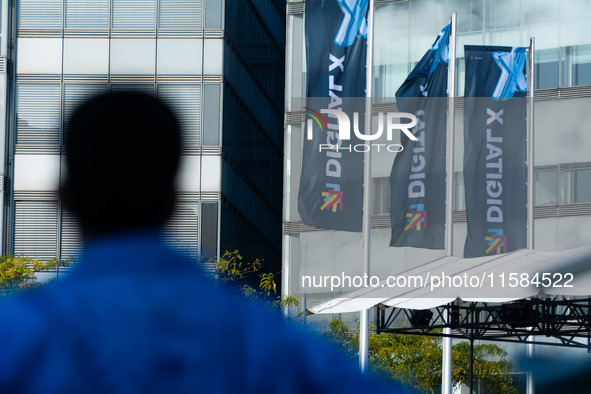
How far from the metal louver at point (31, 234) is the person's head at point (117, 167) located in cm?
2582

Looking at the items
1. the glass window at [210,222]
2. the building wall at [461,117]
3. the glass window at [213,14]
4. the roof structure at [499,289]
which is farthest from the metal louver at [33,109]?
the roof structure at [499,289]

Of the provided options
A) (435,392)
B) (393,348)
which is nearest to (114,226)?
(393,348)

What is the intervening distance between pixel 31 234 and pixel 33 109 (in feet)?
15.3

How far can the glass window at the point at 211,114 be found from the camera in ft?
87.8

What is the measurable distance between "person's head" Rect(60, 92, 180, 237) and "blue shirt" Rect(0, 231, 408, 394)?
0.14m

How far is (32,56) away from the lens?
26.3 metres

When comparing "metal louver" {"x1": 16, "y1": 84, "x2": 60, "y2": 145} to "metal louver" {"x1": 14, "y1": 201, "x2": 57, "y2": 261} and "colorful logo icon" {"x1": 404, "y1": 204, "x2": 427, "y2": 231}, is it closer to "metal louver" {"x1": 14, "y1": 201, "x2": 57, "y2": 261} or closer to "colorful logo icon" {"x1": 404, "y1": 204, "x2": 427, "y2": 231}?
"metal louver" {"x1": 14, "y1": 201, "x2": 57, "y2": 261}

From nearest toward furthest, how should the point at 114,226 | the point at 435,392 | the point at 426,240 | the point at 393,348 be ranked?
the point at 114,226 → the point at 426,240 → the point at 393,348 → the point at 435,392

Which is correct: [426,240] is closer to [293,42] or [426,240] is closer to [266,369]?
[293,42]

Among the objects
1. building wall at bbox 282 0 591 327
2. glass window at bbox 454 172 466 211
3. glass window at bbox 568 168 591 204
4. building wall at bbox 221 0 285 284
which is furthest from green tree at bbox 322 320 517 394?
building wall at bbox 221 0 285 284

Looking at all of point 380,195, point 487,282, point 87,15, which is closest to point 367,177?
point 487,282

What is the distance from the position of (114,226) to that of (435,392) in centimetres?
2285

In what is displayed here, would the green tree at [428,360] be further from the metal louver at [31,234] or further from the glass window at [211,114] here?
the metal louver at [31,234]

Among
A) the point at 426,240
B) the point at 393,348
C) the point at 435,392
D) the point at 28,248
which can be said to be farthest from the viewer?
the point at 28,248
